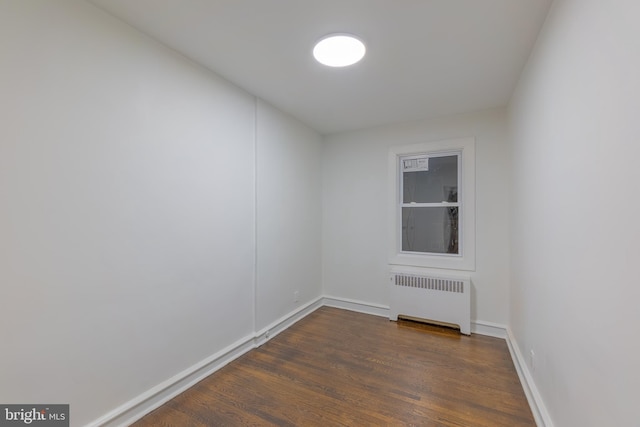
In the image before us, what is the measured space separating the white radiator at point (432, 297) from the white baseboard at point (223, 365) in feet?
0.67

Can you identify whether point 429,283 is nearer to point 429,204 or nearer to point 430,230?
point 430,230

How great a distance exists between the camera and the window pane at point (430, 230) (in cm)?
323

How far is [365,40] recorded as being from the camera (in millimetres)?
1770

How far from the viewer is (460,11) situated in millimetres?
1521

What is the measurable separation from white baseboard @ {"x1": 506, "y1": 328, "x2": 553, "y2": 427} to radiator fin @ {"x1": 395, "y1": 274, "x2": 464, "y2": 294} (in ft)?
2.21

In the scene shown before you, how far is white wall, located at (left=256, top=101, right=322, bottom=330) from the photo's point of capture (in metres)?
2.78

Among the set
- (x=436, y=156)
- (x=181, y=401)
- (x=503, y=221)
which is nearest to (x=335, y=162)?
(x=436, y=156)

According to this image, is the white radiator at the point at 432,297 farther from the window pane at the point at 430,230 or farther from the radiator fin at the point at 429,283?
the window pane at the point at 430,230

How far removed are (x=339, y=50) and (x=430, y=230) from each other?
2.38 m

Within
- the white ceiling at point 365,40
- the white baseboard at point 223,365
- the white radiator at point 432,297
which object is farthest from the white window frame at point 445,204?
the white baseboard at point 223,365

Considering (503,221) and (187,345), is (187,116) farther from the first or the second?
(503,221)

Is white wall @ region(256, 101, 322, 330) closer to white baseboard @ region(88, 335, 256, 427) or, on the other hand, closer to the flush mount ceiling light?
white baseboard @ region(88, 335, 256, 427)

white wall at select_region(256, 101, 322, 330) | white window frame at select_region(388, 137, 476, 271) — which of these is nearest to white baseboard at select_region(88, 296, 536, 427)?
white wall at select_region(256, 101, 322, 330)

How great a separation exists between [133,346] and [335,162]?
3.02 m
